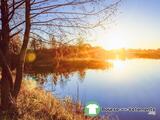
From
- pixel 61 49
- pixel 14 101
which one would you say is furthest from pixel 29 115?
pixel 61 49

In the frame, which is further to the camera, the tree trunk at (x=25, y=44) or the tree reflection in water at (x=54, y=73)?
the tree reflection in water at (x=54, y=73)

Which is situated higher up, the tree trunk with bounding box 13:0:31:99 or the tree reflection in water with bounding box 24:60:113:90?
the tree trunk with bounding box 13:0:31:99

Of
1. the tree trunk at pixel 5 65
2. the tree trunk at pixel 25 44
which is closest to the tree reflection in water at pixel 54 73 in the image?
the tree trunk at pixel 25 44

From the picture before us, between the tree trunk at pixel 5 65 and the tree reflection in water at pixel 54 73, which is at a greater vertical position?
the tree trunk at pixel 5 65

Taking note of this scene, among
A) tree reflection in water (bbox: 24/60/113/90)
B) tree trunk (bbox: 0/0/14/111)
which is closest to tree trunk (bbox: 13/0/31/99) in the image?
tree trunk (bbox: 0/0/14/111)

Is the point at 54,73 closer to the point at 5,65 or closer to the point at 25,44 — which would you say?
the point at 25,44

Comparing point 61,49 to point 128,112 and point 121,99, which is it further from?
point 121,99

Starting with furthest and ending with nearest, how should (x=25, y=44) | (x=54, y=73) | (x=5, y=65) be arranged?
(x=54, y=73) → (x=25, y=44) → (x=5, y=65)

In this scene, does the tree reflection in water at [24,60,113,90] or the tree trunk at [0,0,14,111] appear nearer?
the tree trunk at [0,0,14,111]

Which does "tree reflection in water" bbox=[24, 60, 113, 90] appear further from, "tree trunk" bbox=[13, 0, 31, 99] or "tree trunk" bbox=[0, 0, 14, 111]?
"tree trunk" bbox=[0, 0, 14, 111]

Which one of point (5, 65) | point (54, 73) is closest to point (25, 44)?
point (5, 65)

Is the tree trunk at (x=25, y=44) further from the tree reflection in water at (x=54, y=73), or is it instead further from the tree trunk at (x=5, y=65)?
the tree reflection in water at (x=54, y=73)

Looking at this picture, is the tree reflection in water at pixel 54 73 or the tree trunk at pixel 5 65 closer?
the tree trunk at pixel 5 65

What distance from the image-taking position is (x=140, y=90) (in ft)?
75.3
